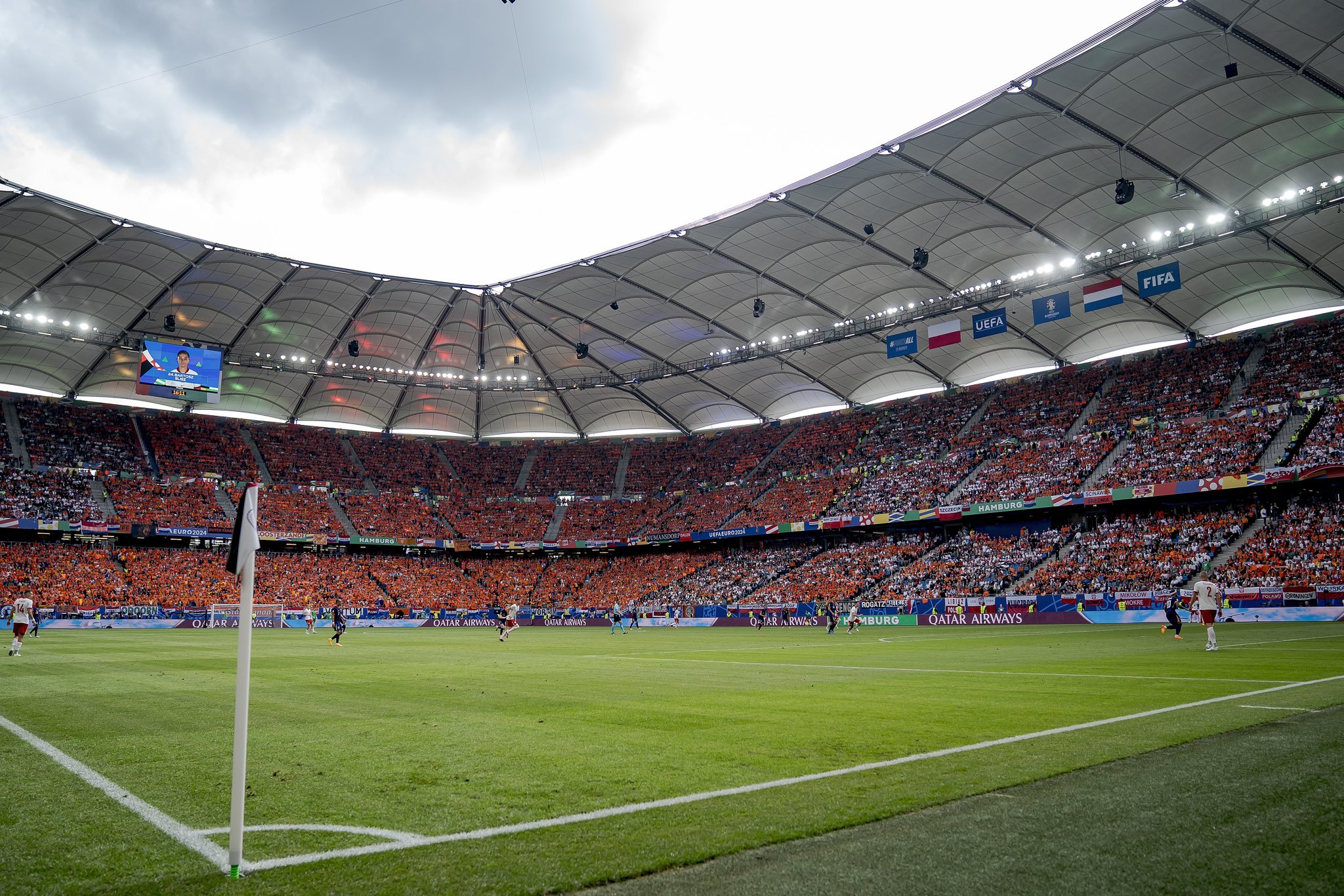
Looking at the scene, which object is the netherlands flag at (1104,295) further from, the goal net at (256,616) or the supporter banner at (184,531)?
the supporter banner at (184,531)

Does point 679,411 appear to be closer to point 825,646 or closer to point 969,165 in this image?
point 969,165

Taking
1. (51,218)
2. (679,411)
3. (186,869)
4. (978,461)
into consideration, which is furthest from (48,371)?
(186,869)

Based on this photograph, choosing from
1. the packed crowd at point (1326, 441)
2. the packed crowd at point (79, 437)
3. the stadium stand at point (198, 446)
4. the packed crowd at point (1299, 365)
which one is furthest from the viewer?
the stadium stand at point (198, 446)

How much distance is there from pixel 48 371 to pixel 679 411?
49.1 m

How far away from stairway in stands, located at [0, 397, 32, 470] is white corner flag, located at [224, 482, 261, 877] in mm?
68932

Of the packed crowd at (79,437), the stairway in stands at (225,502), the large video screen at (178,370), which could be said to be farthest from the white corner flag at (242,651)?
the packed crowd at (79,437)

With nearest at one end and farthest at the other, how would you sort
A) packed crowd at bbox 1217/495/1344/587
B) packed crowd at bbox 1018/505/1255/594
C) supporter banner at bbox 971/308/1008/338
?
supporter banner at bbox 971/308/1008/338 → packed crowd at bbox 1217/495/1344/587 → packed crowd at bbox 1018/505/1255/594

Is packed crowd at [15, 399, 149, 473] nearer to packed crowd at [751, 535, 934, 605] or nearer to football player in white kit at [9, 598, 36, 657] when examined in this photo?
football player in white kit at [9, 598, 36, 657]

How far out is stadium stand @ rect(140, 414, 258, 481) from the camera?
66.6 m

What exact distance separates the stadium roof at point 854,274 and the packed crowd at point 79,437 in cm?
173

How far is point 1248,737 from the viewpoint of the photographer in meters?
7.41

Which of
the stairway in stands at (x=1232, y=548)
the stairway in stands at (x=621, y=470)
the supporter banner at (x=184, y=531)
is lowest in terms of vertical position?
the stairway in stands at (x=1232, y=548)

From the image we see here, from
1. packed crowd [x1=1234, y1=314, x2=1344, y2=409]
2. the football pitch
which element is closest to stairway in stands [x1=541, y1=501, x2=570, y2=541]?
packed crowd [x1=1234, y1=314, x2=1344, y2=409]

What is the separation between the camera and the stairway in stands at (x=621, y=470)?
256 ft
